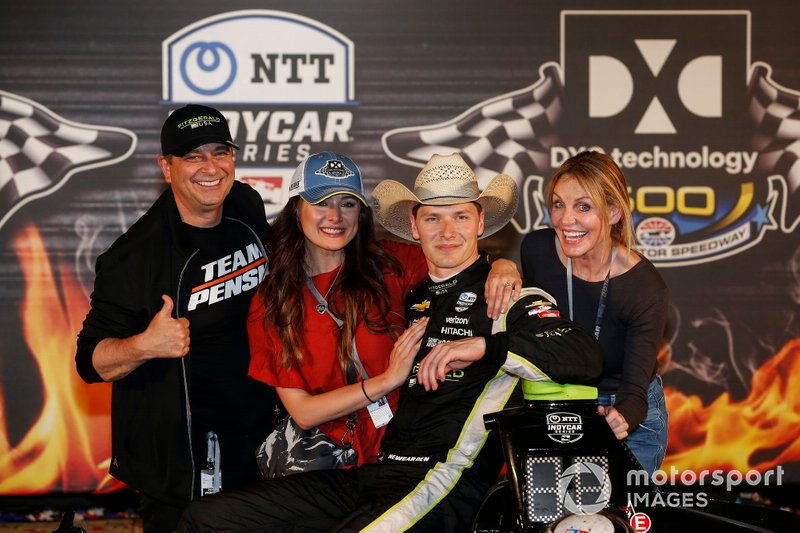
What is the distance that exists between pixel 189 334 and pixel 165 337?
0.17 metres

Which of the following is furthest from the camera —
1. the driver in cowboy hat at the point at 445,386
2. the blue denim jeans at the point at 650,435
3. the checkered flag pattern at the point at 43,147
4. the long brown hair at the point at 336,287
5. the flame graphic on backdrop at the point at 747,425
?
the flame graphic on backdrop at the point at 747,425

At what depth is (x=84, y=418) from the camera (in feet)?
17.7

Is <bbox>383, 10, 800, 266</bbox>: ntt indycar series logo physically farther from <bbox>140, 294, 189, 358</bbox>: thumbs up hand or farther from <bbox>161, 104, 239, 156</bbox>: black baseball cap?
<bbox>140, 294, 189, 358</bbox>: thumbs up hand

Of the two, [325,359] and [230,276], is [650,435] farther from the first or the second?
[230,276]

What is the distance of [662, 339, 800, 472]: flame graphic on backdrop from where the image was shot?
548 centimetres

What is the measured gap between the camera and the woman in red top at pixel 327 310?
3.26 m

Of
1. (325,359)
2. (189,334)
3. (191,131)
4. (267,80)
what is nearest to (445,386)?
(325,359)

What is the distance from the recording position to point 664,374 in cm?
546

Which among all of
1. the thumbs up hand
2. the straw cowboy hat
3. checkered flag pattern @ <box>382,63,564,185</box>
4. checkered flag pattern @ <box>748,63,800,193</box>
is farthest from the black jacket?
checkered flag pattern @ <box>748,63,800,193</box>

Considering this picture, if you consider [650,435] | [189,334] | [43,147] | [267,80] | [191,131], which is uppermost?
[267,80]

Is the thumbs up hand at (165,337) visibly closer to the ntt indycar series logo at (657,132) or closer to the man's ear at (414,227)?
the man's ear at (414,227)

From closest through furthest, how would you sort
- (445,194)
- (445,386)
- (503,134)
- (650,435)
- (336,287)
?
1. (445,386)
2. (445,194)
3. (336,287)
4. (650,435)
5. (503,134)

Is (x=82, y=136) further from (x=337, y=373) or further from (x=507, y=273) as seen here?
(x=507, y=273)

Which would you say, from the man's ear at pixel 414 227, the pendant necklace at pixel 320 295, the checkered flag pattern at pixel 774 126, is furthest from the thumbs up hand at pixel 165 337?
the checkered flag pattern at pixel 774 126
